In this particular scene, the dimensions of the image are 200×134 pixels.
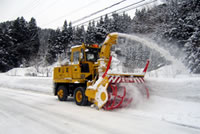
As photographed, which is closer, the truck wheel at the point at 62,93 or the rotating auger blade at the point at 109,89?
the rotating auger blade at the point at 109,89

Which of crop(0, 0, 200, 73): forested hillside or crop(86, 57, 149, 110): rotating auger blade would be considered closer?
crop(86, 57, 149, 110): rotating auger blade

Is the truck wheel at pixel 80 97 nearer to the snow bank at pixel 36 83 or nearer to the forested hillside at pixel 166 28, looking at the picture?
the forested hillside at pixel 166 28

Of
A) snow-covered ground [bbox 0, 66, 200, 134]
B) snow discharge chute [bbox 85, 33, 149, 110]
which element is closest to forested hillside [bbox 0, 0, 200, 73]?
snow discharge chute [bbox 85, 33, 149, 110]

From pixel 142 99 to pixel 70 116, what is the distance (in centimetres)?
328

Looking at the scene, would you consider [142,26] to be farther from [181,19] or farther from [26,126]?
[26,126]

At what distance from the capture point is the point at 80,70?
7.91 meters

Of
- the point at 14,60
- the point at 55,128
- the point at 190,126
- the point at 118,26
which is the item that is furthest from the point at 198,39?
the point at 14,60

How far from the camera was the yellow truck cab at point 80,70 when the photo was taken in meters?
7.90

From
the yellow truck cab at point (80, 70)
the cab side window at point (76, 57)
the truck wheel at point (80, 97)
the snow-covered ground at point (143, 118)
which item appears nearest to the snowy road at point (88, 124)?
the snow-covered ground at point (143, 118)

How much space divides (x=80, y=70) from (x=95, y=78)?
3.31 ft

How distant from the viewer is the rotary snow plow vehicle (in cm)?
650

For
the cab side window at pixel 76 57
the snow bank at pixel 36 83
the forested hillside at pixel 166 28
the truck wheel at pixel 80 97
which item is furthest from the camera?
the snow bank at pixel 36 83

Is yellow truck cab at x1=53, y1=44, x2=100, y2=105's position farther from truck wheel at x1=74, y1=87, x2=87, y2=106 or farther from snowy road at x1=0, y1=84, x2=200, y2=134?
snowy road at x1=0, y1=84, x2=200, y2=134

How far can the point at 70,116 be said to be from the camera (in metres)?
5.77
